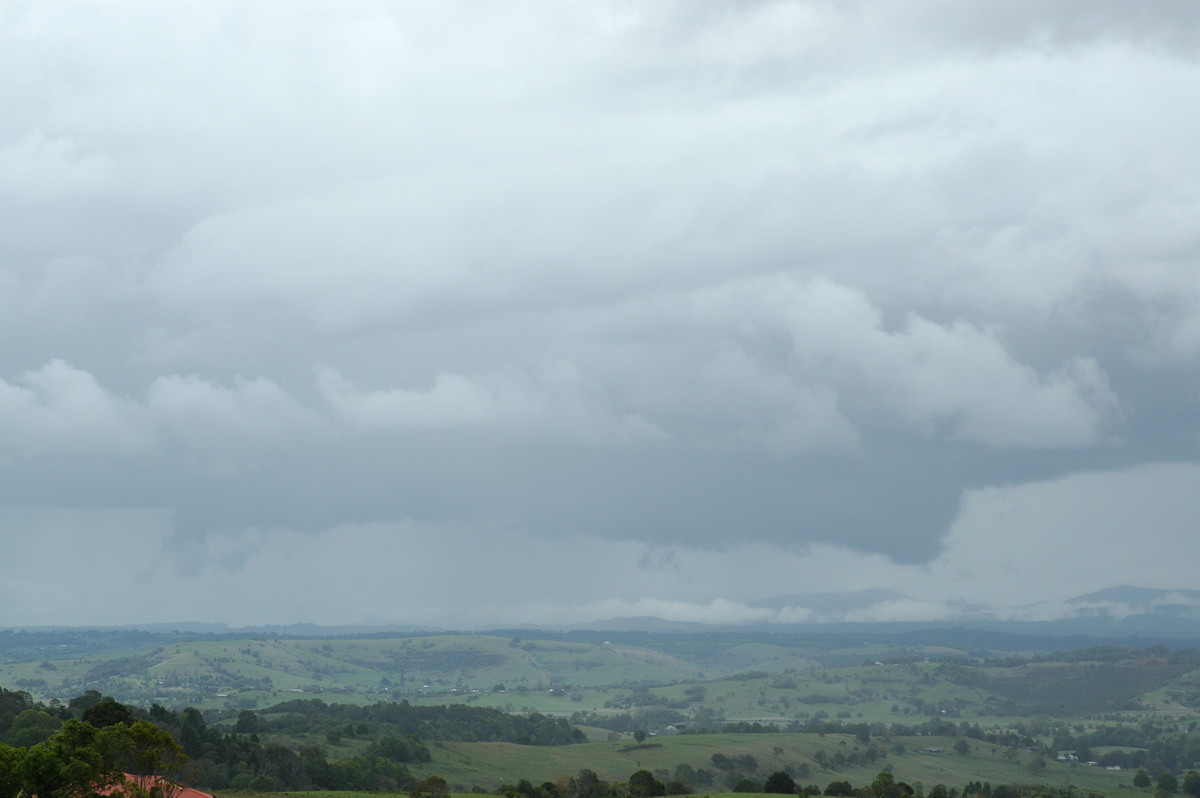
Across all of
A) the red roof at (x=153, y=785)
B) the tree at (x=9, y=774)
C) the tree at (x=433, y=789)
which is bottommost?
the tree at (x=433, y=789)

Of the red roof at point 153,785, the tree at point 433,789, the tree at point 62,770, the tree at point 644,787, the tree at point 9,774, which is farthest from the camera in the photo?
the tree at point 644,787

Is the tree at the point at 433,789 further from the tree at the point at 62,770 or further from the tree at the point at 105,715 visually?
the tree at the point at 62,770

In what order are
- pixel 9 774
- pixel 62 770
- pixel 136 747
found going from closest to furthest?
pixel 9 774 → pixel 62 770 → pixel 136 747

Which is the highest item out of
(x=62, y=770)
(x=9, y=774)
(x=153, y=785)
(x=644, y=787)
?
(x=62, y=770)

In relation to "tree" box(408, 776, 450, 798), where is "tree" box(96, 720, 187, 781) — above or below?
above

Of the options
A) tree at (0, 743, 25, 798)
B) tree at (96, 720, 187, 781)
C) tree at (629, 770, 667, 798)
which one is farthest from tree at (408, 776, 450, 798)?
tree at (0, 743, 25, 798)

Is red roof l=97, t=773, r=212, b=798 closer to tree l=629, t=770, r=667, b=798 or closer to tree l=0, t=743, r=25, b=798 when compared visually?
tree l=0, t=743, r=25, b=798

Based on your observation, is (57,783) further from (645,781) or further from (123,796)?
(645,781)

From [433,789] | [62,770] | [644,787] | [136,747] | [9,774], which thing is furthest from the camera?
[644,787]

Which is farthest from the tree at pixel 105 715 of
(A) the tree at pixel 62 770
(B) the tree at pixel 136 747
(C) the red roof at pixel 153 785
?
(A) the tree at pixel 62 770

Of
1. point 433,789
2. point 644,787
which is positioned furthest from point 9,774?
point 644,787

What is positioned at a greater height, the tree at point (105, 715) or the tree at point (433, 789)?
the tree at point (105, 715)

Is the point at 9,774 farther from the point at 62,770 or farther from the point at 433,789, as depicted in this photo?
the point at 433,789

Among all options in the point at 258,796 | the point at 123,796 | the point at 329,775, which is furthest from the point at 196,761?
the point at 123,796
